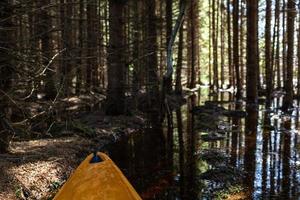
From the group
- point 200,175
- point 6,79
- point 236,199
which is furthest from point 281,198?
point 6,79

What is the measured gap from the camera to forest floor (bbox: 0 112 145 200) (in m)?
7.90

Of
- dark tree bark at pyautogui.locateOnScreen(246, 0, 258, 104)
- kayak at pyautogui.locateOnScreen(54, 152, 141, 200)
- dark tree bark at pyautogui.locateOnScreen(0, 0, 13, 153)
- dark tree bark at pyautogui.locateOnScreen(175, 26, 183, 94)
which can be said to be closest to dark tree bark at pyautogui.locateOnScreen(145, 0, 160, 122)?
dark tree bark at pyautogui.locateOnScreen(246, 0, 258, 104)

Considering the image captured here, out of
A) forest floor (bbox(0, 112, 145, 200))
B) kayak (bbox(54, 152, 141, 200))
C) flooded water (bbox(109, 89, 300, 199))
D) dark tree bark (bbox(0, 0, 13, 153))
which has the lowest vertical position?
flooded water (bbox(109, 89, 300, 199))

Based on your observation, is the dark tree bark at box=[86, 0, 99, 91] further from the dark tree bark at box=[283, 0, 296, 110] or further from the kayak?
the dark tree bark at box=[283, 0, 296, 110]

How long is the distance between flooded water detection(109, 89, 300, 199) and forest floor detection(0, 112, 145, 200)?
749 millimetres

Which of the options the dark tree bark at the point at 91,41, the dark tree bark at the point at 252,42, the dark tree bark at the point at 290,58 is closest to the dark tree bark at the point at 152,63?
the dark tree bark at the point at 252,42

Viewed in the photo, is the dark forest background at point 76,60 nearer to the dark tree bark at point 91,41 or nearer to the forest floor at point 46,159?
the dark tree bark at point 91,41

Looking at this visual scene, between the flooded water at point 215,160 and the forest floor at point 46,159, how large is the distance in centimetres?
75

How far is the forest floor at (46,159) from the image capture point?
25.9 feet

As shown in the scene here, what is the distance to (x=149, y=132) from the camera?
15.6 metres

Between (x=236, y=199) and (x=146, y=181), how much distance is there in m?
2.12

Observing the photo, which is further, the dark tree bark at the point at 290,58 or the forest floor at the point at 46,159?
the dark tree bark at the point at 290,58

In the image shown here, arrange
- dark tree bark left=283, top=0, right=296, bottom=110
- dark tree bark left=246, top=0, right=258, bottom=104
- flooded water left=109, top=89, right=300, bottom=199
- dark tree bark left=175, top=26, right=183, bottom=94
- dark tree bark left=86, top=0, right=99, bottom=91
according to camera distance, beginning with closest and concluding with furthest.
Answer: dark tree bark left=86, top=0, right=99, bottom=91
flooded water left=109, top=89, right=300, bottom=199
dark tree bark left=283, top=0, right=296, bottom=110
dark tree bark left=246, top=0, right=258, bottom=104
dark tree bark left=175, top=26, right=183, bottom=94

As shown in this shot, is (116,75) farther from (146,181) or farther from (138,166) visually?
(146,181)
